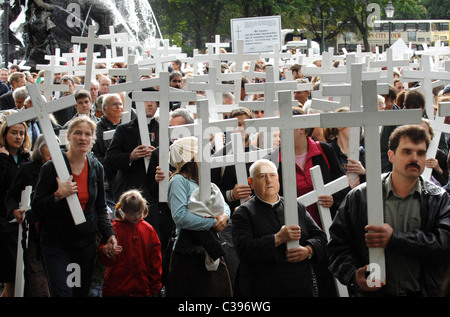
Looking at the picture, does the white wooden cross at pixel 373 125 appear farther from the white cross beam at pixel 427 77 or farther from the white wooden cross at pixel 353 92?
the white cross beam at pixel 427 77

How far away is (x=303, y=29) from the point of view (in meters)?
49.6

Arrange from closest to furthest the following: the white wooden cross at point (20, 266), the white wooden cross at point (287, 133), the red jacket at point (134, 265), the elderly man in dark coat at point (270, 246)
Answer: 1. the white wooden cross at point (287, 133)
2. the elderly man in dark coat at point (270, 246)
3. the red jacket at point (134, 265)
4. the white wooden cross at point (20, 266)

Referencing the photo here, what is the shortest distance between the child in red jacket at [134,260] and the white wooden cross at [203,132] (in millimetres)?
628

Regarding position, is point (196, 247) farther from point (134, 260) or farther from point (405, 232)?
point (405, 232)

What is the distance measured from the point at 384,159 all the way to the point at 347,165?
0.90 meters

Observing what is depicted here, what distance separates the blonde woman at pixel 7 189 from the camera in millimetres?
→ 6438

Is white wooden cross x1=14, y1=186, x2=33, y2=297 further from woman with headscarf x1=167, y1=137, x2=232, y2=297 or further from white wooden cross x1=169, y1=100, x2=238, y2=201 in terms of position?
woman with headscarf x1=167, y1=137, x2=232, y2=297

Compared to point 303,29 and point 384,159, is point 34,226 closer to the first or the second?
point 384,159

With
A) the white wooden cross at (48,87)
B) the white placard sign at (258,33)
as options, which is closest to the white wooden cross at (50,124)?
the white wooden cross at (48,87)

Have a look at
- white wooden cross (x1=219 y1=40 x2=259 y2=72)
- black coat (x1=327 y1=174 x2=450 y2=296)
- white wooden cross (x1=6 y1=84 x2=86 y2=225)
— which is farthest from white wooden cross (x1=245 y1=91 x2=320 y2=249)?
white wooden cross (x1=219 y1=40 x2=259 y2=72)

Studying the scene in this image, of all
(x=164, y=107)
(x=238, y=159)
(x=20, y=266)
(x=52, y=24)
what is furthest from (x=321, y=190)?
(x=52, y=24)

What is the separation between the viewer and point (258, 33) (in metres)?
16.9

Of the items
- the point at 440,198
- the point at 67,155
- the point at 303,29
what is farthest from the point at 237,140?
the point at 303,29

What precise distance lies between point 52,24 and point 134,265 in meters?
21.6
